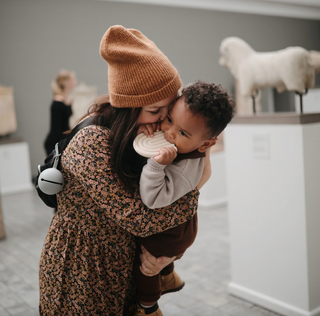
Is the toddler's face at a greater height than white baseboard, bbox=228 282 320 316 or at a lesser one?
greater

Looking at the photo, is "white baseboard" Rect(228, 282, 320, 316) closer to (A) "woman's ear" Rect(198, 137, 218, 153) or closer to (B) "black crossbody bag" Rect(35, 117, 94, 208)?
(A) "woman's ear" Rect(198, 137, 218, 153)

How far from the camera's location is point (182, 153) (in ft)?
4.35

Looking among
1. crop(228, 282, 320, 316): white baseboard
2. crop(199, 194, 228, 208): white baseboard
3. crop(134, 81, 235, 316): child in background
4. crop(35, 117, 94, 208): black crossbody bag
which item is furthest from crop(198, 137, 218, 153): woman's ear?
crop(199, 194, 228, 208): white baseboard

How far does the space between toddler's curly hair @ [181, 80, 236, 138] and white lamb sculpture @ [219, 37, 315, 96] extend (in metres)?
1.88

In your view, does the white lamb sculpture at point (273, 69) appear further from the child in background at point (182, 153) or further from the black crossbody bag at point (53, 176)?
the black crossbody bag at point (53, 176)

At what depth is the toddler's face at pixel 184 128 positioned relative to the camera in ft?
4.15

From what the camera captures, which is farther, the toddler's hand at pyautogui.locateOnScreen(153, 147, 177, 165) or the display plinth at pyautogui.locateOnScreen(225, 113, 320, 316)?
the display plinth at pyautogui.locateOnScreen(225, 113, 320, 316)

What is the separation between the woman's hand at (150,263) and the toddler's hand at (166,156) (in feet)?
1.29

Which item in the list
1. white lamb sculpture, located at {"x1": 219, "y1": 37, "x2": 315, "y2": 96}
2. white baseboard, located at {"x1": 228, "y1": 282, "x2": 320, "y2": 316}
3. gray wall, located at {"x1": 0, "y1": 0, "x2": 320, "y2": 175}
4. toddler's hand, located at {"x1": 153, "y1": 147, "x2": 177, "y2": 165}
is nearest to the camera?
toddler's hand, located at {"x1": 153, "y1": 147, "x2": 177, "y2": 165}

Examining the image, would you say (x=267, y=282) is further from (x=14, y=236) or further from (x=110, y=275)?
(x=14, y=236)

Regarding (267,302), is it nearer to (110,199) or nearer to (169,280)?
(169,280)

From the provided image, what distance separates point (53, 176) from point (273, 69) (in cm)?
244

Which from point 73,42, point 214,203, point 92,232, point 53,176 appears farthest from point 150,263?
point 73,42

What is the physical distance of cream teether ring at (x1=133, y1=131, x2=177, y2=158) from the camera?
1229 millimetres
